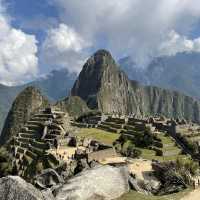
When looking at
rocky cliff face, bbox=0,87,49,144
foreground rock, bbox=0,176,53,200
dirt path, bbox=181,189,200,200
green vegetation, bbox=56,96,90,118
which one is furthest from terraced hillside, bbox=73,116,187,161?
green vegetation, bbox=56,96,90,118

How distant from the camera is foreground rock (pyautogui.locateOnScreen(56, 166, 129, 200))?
16.1 metres

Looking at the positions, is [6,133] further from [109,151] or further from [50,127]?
[109,151]

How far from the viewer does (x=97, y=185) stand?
55.2ft

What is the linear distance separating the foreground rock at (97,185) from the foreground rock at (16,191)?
3.31 metres

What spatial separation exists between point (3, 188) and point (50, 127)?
60104 millimetres

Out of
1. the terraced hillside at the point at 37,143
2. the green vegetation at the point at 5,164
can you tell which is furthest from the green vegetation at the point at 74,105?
the green vegetation at the point at 5,164

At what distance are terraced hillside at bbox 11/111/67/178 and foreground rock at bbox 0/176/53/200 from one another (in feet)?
97.8

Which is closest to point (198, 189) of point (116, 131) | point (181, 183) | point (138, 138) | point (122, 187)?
point (181, 183)

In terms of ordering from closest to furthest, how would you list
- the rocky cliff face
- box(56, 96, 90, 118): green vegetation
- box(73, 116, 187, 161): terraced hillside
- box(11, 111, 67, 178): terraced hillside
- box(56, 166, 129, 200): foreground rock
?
1. box(56, 166, 129, 200): foreground rock
2. box(11, 111, 67, 178): terraced hillside
3. box(73, 116, 187, 161): terraced hillside
4. the rocky cliff face
5. box(56, 96, 90, 118): green vegetation

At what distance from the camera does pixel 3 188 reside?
12.6 metres

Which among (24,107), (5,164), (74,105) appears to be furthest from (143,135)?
(74,105)

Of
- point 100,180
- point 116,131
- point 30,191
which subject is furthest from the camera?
point 116,131

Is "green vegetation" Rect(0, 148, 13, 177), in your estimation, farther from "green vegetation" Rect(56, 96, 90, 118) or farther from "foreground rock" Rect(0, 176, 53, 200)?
"green vegetation" Rect(56, 96, 90, 118)

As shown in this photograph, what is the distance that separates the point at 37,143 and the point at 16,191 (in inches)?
2013
